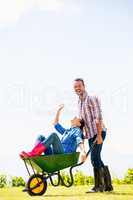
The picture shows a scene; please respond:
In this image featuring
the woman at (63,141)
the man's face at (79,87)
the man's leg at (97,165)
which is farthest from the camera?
the man's leg at (97,165)

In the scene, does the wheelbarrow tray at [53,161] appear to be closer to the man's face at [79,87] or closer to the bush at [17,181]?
the man's face at [79,87]

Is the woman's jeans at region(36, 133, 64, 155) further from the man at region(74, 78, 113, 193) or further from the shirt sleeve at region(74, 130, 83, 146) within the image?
the man at region(74, 78, 113, 193)

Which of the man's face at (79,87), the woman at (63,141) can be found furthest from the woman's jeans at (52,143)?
the man's face at (79,87)

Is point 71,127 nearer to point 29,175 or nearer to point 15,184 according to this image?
point 29,175

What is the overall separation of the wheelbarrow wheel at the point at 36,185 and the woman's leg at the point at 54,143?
0.45 m

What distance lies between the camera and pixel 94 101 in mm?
7539

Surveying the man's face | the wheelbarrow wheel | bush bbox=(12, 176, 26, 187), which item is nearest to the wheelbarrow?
the wheelbarrow wheel

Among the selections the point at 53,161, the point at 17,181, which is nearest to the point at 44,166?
the point at 53,161

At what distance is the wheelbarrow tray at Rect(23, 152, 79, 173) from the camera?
7090 mm

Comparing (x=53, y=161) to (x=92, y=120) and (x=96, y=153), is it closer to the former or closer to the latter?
(x=96, y=153)

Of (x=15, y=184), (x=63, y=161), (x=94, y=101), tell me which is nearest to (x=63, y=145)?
(x=63, y=161)

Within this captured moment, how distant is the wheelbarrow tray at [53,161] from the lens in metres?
7.09

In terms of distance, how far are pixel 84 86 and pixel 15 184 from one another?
145 inches

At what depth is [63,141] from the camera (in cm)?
739
